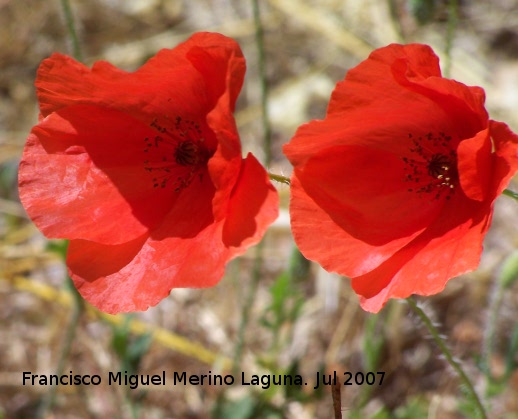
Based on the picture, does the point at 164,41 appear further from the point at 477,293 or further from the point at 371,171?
the point at 371,171

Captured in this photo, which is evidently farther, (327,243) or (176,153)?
(176,153)

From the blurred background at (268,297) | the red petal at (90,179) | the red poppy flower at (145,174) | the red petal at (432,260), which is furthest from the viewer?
the blurred background at (268,297)

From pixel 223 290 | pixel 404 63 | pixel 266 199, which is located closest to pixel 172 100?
pixel 266 199

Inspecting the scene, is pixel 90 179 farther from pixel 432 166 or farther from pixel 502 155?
pixel 502 155

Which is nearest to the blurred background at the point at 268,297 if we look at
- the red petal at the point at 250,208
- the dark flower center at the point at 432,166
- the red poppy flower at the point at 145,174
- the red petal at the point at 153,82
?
the dark flower center at the point at 432,166

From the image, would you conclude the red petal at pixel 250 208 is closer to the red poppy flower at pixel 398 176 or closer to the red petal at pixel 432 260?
the red poppy flower at pixel 398 176

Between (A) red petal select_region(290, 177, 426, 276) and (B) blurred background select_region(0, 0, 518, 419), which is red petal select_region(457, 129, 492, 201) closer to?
(A) red petal select_region(290, 177, 426, 276)

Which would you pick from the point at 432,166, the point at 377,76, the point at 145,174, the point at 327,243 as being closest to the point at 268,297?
the point at 145,174
